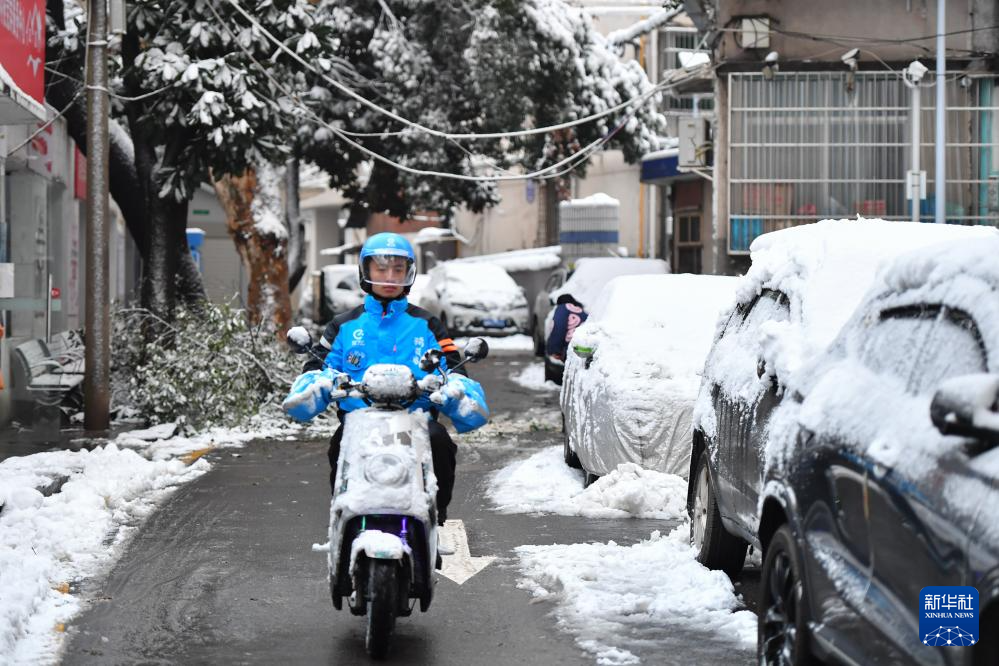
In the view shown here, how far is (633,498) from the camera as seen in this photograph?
1009 cm

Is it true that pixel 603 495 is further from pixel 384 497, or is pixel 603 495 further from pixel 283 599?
pixel 384 497

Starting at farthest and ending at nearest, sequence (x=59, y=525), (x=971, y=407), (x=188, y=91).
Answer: (x=188, y=91)
(x=59, y=525)
(x=971, y=407)

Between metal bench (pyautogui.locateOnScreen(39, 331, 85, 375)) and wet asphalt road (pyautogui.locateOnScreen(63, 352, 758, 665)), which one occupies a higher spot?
metal bench (pyautogui.locateOnScreen(39, 331, 85, 375))

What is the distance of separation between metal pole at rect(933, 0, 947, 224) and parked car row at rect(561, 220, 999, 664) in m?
14.2

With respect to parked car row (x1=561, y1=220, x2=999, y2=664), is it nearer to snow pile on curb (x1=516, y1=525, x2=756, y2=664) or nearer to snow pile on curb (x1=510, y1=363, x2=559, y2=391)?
snow pile on curb (x1=516, y1=525, x2=756, y2=664)

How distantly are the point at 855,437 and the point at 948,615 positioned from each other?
959 millimetres

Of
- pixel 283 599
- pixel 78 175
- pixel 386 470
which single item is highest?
pixel 78 175

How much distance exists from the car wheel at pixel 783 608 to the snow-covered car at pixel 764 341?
0.57 m

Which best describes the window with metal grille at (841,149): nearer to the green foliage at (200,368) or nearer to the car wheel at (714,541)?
the green foliage at (200,368)

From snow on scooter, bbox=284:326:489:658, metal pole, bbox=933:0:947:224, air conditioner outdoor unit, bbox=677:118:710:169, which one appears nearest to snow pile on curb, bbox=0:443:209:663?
snow on scooter, bbox=284:326:489:658

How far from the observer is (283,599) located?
7672 mm

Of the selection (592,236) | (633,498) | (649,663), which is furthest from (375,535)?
(592,236)

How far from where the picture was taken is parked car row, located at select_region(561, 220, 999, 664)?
13.4 ft

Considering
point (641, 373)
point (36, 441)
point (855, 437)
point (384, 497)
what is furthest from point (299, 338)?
point (36, 441)
